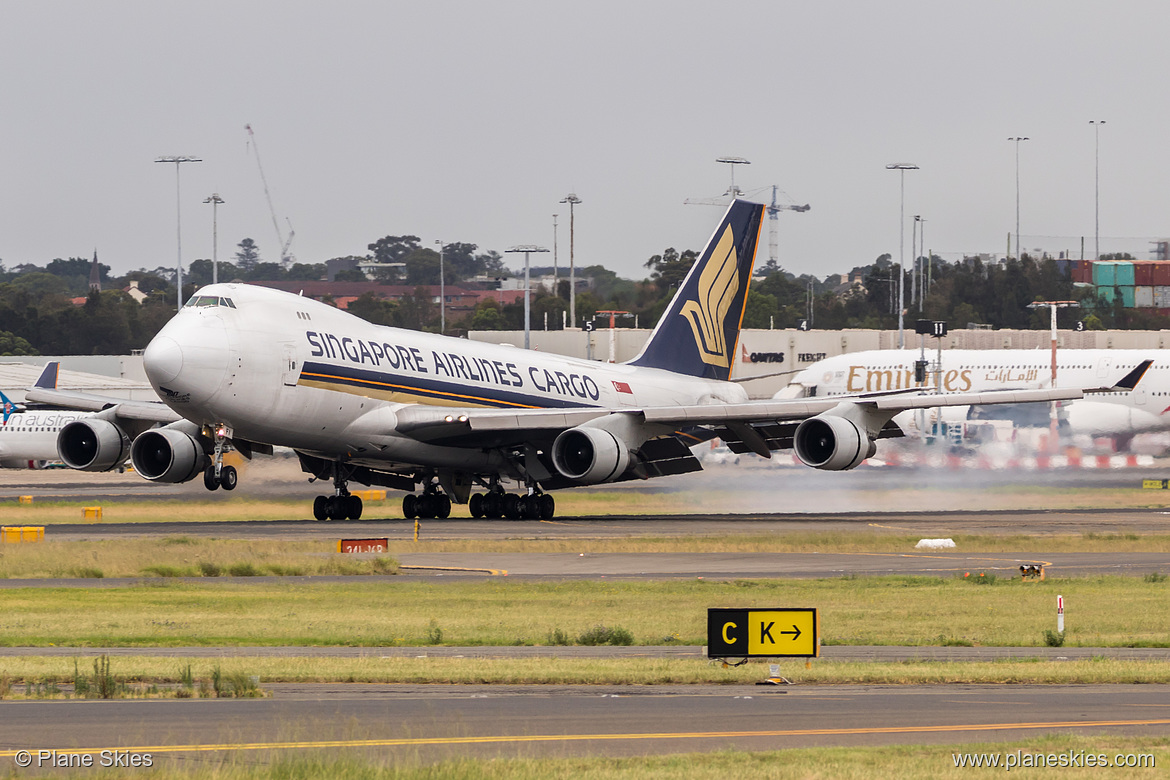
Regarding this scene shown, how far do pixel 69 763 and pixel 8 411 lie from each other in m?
80.0

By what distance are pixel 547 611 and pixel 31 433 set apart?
74871 mm

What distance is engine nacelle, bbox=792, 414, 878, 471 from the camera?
4769cm

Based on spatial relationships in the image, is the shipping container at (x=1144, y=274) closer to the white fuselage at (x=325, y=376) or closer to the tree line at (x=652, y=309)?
the tree line at (x=652, y=309)

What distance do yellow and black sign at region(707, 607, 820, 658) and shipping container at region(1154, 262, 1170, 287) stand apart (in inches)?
6943

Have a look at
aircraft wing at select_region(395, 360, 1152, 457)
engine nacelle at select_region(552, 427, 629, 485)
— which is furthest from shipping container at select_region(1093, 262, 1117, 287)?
engine nacelle at select_region(552, 427, 629, 485)

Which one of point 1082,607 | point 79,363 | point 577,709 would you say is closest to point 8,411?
point 79,363

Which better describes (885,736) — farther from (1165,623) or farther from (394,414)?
(394,414)

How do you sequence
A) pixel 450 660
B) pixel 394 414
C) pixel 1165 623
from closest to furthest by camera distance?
pixel 450 660 < pixel 1165 623 < pixel 394 414

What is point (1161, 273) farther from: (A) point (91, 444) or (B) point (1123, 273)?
(A) point (91, 444)

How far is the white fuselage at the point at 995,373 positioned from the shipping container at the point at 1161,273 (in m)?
85.2

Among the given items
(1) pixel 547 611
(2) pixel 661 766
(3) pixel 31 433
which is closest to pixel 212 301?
(1) pixel 547 611

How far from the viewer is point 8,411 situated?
8756 cm

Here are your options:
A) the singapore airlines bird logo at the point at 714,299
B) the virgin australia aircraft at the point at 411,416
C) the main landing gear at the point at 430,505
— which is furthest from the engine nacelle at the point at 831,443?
the main landing gear at the point at 430,505

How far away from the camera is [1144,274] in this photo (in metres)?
A: 184
